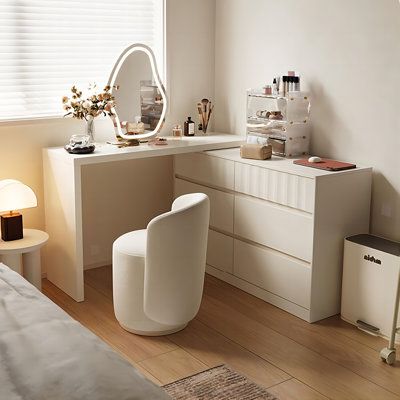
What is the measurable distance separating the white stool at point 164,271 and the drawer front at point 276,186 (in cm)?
50

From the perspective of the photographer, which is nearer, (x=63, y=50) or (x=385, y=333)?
(x=385, y=333)

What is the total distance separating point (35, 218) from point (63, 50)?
104 centimetres

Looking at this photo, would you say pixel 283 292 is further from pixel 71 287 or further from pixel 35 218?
pixel 35 218

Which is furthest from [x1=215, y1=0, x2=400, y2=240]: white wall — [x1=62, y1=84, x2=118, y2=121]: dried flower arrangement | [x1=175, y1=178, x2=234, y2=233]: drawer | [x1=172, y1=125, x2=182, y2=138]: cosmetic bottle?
[x1=62, y1=84, x2=118, y2=121]: dried flower arrangement

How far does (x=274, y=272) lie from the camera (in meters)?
3.71

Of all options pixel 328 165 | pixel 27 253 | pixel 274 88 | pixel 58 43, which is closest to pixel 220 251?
pixel 328 165

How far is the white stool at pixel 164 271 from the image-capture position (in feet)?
10.3

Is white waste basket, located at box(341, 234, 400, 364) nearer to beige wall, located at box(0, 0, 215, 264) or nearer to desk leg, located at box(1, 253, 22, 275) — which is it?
beige wall, located at box(0, 0, 215, 264)

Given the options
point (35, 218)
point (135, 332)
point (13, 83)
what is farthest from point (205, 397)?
point (13, 83)

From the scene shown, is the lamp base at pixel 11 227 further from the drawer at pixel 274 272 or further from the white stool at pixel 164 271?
the drawer at pixel 274 272

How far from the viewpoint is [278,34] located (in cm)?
410

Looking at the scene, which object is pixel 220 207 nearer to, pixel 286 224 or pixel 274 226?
pixel 274 226

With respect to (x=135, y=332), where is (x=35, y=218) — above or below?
above

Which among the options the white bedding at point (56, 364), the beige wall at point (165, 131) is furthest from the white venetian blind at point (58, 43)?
the white bedding at point (56, 364)
